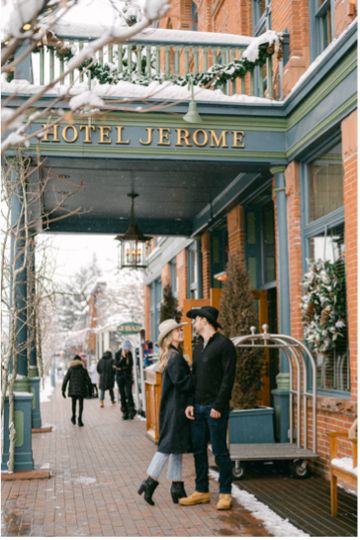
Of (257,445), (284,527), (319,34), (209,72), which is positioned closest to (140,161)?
(209,72)

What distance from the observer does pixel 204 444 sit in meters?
7.74

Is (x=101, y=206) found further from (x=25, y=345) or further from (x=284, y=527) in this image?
(x=284, y=527)

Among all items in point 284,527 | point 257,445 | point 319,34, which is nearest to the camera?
point 284,527

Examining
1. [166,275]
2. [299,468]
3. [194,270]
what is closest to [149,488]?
[299,468]

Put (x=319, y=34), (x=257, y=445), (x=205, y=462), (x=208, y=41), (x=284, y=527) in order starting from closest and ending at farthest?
(x=284, y=527), (x=205, y=462), (x=257, y=445), (x=319, y=34), (x=208, y=41)

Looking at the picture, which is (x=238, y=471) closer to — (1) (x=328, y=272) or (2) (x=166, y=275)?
(1) (x=328, y=272)

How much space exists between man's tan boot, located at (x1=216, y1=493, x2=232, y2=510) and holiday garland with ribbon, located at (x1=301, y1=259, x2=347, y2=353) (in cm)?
264

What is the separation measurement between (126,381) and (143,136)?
7863mm

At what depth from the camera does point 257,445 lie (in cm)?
957

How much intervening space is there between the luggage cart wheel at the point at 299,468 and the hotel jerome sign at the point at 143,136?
4.65 m

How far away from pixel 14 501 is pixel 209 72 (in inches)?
261

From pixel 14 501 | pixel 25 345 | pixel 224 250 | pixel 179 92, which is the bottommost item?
pixel 14 501

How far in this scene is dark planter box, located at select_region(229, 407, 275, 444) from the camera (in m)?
9.91

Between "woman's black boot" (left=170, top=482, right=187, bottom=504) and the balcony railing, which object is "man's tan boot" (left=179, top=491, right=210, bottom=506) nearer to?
"woman's black boot" (left=170, top=482, right=187, bottom=504)
